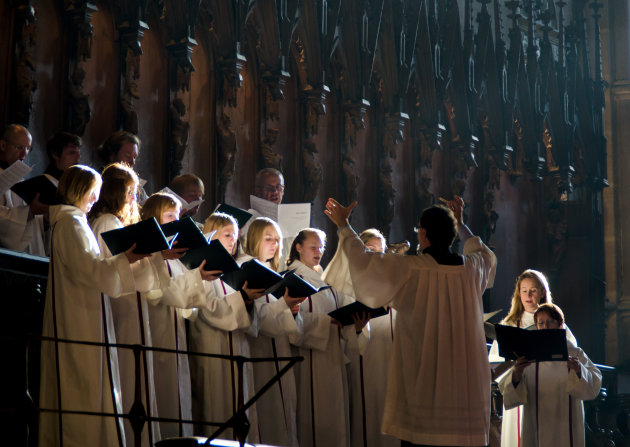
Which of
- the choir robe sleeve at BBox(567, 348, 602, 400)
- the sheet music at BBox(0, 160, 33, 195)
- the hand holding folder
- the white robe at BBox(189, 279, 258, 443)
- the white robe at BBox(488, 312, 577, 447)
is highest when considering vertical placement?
the sheet music at BBox(0, 160, 33, 195)

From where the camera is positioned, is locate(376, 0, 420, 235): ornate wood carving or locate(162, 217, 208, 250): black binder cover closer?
locate(162, 217, 208, 250): black binder cover

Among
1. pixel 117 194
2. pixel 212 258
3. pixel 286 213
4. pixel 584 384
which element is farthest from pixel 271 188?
pixel 584 384

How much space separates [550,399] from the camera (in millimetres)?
7305

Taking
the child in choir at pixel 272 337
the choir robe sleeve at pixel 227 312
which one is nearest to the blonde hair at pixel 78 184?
the choir robe sleeve at pixel 227 312

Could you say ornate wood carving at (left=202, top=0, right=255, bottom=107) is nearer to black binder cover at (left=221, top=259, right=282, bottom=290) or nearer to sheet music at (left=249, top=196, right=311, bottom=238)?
sheet music at (left=249, top=196, right=311, bottom=238)

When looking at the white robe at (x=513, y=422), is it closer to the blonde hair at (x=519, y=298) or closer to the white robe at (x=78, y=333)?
the blonde hair at (x=519, y=298)

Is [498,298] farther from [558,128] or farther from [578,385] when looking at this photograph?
[578,385]

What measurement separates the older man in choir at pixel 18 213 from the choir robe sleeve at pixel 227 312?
3.71ft

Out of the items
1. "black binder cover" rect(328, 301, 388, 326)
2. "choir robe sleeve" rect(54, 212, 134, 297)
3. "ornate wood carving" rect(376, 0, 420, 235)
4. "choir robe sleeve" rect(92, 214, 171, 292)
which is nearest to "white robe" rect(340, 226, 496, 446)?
"black binder cover" rect(328, 301, 388, 326)

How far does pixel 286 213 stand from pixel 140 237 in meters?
2.67

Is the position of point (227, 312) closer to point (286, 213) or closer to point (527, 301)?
point (286, 213)

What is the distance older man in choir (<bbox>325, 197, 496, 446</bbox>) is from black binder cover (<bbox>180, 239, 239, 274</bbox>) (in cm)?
68

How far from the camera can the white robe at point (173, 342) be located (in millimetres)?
5418

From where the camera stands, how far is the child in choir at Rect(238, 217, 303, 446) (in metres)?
6.20
